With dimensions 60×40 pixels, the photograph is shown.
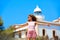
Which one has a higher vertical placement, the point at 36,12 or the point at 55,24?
the point at 36,12

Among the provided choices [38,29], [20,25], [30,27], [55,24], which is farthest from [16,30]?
[30,27]

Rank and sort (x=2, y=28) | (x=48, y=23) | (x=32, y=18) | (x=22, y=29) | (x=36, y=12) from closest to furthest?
(x=32, y=18) < (x=2, y=28) < (x=48, y=23) < (x=22, y=29) < (x=36, y=12)

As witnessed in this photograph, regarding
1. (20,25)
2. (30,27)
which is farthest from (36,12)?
(30,27)

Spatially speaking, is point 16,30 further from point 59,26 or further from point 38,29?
point 59,26

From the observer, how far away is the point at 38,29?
778 inches

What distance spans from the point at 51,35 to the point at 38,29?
61.9 inches

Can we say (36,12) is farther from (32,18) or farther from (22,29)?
(32,18)

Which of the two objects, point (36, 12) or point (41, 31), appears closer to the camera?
point (41, 31)

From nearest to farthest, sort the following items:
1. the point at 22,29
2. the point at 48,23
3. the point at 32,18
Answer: the point at 32,18 < the point at 48,23 < the point at 22,29

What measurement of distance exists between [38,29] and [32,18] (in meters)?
14.2

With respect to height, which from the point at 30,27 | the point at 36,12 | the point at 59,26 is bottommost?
the point at 30,27

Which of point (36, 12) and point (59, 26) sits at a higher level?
point (36, 12)

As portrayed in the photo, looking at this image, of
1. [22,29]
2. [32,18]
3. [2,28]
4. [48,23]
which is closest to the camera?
[32,18]

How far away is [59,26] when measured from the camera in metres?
20.5
